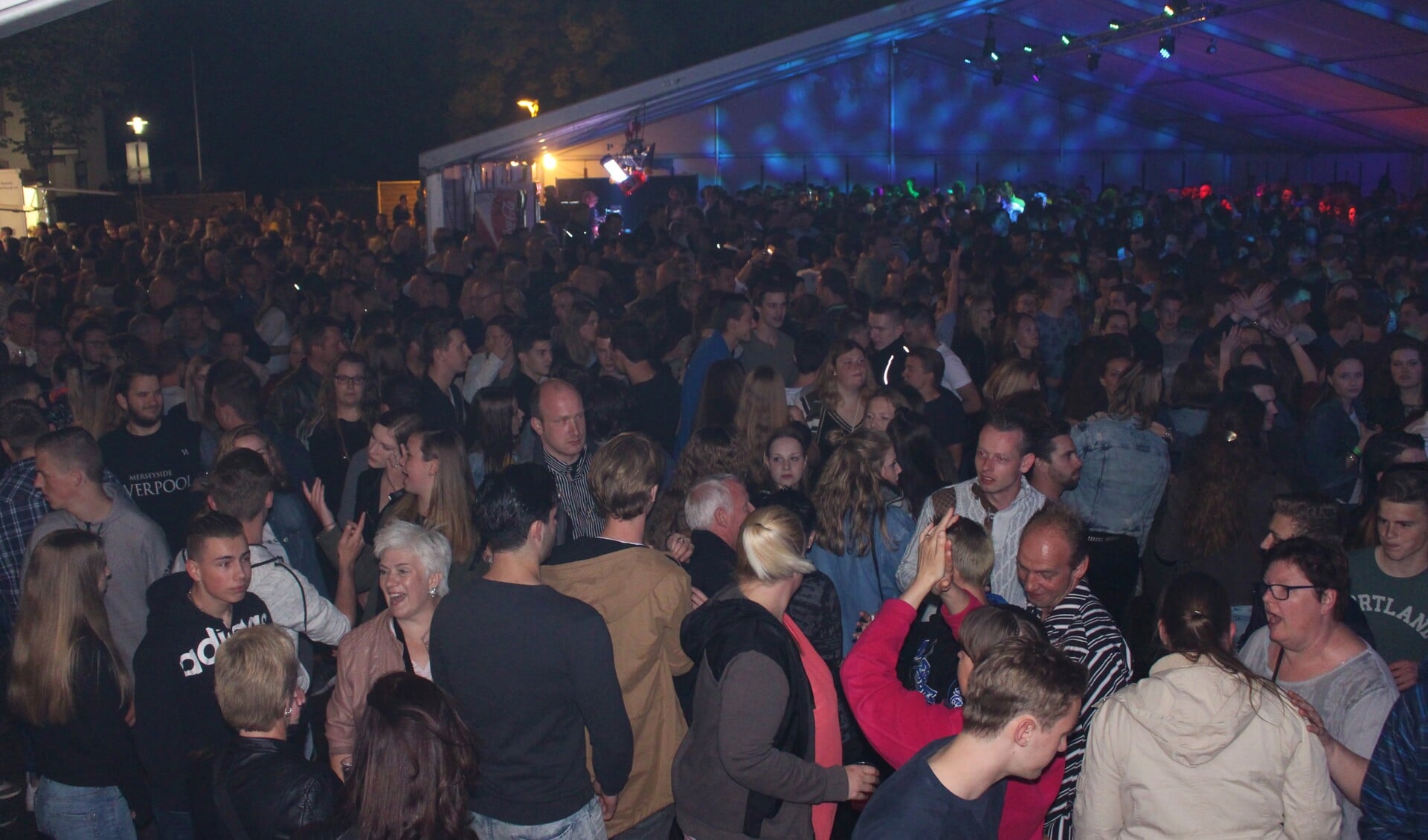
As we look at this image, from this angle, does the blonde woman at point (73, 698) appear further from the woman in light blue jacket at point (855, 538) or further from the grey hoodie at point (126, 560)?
the woman in light blue jacket at point (855, 538)

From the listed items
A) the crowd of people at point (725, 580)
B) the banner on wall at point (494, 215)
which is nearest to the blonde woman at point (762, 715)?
the crowd of people at point (725, 580)

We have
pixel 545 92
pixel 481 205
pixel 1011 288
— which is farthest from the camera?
pixel 545 92

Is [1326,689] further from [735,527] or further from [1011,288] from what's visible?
[1011,288]

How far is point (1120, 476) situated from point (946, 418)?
115 cm

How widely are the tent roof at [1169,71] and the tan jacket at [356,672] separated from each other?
11686 mm

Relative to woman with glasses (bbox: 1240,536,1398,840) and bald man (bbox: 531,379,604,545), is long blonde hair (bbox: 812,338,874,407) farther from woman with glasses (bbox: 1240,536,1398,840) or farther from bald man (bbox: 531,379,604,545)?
woman with glasses (bbox: 1240,536,1398,840)

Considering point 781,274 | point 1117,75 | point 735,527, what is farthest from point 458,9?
point 735,527

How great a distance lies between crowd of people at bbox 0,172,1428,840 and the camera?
2.61 m

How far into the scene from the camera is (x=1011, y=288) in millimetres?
9789

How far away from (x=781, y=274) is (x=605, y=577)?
6.00 m

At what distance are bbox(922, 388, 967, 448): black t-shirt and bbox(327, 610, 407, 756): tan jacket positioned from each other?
3427mm

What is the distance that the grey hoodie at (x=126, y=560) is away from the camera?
388cm

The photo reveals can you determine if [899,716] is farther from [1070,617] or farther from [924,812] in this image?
[1070,617]

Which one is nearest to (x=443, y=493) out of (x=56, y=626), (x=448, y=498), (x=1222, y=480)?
(x=448, y=498)
